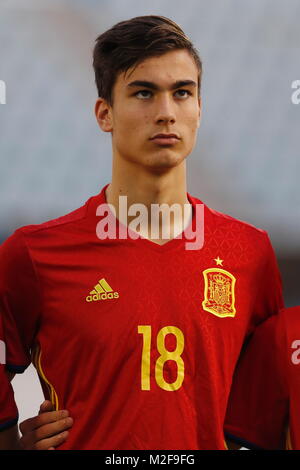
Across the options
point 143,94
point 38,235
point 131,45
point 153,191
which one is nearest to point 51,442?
point 38,235

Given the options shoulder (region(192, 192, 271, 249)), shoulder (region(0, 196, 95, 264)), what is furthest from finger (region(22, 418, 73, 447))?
shoulder (region(192, 192, 271, 249))

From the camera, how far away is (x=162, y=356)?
7.41 ft

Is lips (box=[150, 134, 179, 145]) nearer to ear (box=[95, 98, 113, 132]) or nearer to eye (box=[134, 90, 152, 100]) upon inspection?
eye (box=[134, 90, 152, 100])

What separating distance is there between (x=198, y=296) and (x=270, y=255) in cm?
38

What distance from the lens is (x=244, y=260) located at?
2.51 meters

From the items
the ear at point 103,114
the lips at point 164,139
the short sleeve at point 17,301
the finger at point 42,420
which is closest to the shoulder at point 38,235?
the short sleeve at point 17,301

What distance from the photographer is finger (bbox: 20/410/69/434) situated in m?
2.30

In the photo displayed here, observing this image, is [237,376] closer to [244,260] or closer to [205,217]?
[244,260]

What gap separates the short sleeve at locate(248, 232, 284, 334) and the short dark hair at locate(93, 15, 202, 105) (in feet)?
2.10

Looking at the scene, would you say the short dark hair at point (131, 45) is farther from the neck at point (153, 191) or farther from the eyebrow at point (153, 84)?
the neck at point (153, 191)

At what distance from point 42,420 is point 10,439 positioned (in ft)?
0.60

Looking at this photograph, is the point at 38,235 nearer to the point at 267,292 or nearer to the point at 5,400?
the point at 5,400

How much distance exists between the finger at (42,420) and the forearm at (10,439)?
0.04m
